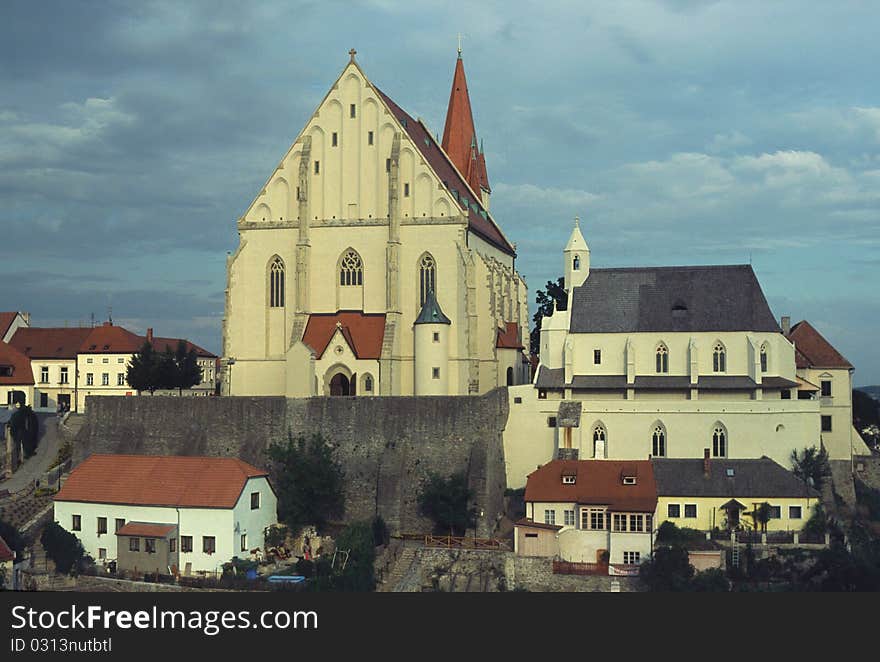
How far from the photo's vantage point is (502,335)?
78.6m

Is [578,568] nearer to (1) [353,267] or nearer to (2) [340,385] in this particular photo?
(2) [340,385]

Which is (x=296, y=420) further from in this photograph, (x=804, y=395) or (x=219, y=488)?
(x=804, y=395)

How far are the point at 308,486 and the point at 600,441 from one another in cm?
1576

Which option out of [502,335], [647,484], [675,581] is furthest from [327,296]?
[675,581]

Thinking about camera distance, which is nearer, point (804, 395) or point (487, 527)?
point (487, 527)

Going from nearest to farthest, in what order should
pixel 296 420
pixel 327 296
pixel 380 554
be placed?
pixel 380 554
pixel 296 420
pixel 327 296

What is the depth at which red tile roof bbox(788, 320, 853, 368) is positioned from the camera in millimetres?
72250

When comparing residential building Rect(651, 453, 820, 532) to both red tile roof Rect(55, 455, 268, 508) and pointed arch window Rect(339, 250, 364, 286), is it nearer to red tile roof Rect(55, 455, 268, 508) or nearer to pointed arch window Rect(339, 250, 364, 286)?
red tile roof Rect(55, 455, 268, 508)

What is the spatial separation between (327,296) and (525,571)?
2474cm

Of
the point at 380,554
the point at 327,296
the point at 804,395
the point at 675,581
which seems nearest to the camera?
the point at 675,581

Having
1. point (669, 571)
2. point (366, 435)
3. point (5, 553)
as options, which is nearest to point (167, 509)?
point (5, 553)

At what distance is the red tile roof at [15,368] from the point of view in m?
84.8

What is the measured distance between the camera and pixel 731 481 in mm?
60344

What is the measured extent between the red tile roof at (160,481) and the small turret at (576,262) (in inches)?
829
